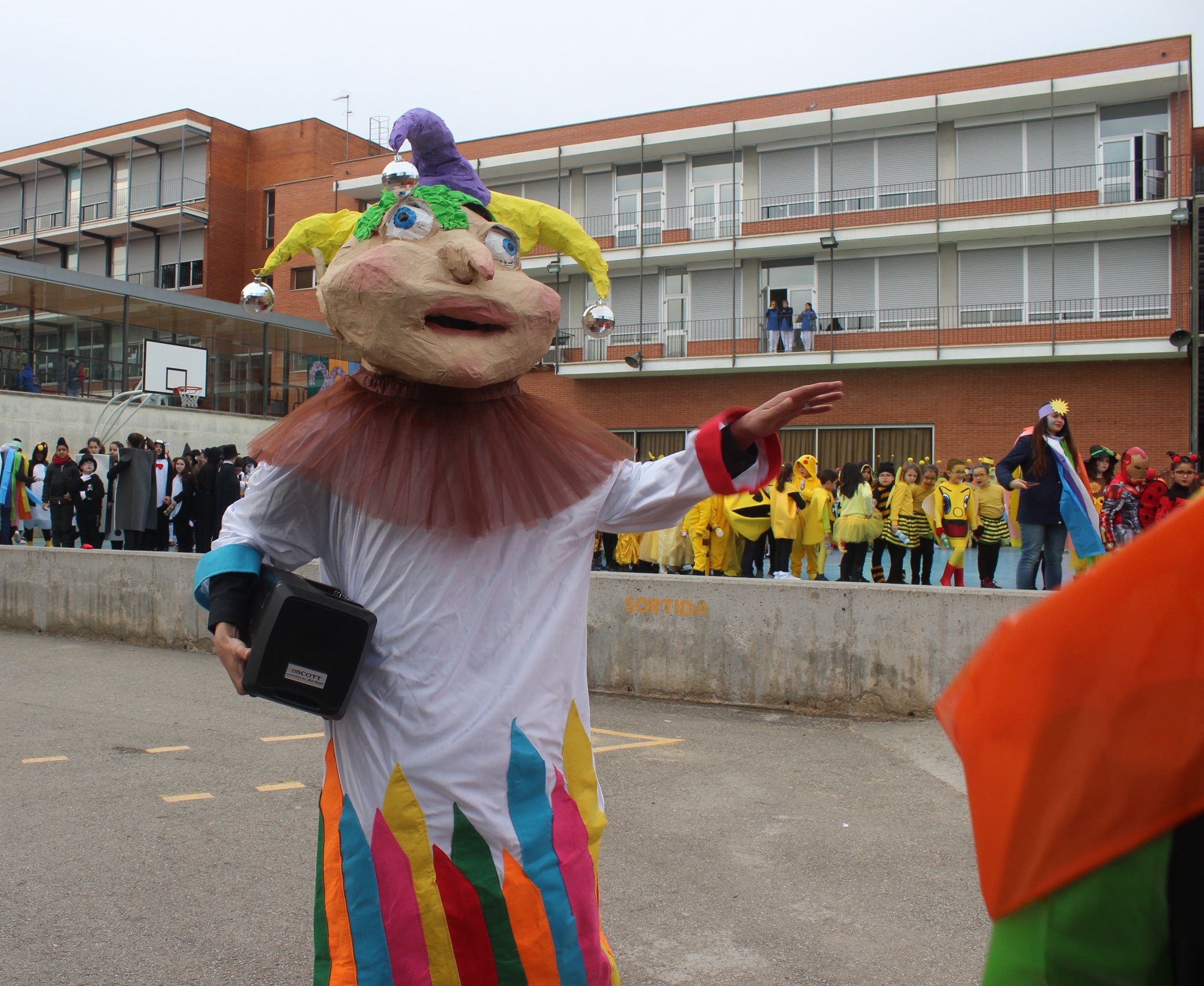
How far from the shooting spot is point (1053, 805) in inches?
31.9

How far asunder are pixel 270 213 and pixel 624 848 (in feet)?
128

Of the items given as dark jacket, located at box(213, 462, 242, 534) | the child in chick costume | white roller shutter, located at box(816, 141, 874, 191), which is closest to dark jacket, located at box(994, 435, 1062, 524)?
the child in chick costume

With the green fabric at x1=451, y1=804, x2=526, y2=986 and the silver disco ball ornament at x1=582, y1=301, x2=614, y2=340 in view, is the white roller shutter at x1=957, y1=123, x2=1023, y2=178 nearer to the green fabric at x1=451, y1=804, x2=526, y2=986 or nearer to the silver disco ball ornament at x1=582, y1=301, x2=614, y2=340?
the silver disco ball ornament at x1=582, y1=301, x2=614, y2=340

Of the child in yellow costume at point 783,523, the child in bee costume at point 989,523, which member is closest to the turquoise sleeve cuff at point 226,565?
the child in yellow costume at point 783,523

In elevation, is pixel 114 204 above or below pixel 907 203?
above

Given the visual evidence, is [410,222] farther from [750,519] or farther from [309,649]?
[750,519]

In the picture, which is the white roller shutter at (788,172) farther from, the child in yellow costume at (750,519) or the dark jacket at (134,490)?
the dark jacket at (134,490)

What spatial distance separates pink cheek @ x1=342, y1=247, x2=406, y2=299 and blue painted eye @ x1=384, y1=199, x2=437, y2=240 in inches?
4.2

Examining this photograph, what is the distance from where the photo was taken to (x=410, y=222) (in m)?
2.38

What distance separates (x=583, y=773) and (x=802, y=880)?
81.8 inches

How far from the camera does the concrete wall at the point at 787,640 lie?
627cm

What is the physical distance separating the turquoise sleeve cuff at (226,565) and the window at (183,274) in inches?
1544

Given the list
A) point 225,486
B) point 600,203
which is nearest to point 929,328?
point 600,203

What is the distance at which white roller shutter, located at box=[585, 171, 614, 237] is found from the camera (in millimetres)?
29266
